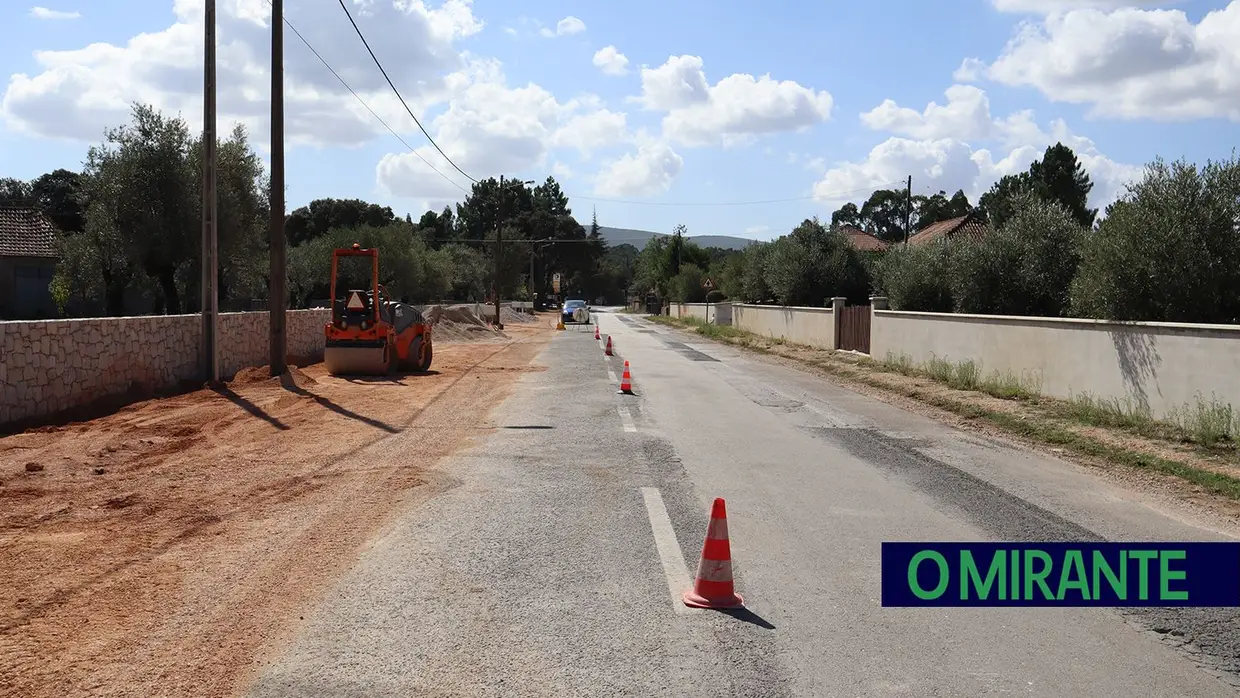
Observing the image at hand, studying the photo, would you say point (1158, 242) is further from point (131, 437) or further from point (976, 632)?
point (131, 437)

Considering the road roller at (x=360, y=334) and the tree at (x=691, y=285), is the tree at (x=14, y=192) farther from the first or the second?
the road roller at (x=360, y=334)

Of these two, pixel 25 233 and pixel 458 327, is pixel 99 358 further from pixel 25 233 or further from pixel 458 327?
pixel 25 233

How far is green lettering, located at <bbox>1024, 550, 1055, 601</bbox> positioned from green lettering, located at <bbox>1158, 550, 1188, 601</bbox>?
2.17 feet

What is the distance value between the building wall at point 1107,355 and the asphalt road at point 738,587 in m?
2.98

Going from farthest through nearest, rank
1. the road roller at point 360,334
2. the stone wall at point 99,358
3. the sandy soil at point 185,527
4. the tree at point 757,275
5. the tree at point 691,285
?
the tree at point 691,285
the tree at point 757,275
the road roller at point 360,334
the stone wall at point 99,358
the sandy soil at point 185,527

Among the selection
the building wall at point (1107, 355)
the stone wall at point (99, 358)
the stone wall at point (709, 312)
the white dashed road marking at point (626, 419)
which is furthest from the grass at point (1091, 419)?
the stone wall at point (709, 312)

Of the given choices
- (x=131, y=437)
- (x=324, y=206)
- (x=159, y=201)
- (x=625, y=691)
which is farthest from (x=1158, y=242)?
(x=324, y=206)

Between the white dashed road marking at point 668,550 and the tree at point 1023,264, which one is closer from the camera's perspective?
the white dashed road marking at point 668,550

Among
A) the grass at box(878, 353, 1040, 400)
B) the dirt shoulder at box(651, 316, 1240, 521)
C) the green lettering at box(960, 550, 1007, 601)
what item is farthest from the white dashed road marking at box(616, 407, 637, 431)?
the grass at box(878, 353, 1040, 400)

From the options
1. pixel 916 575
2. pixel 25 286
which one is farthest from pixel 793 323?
pixel 25 286

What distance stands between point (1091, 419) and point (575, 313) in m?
52.1

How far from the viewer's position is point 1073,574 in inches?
252

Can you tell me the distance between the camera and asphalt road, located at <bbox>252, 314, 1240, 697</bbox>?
4309mm

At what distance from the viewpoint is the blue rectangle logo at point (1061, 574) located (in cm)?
571
